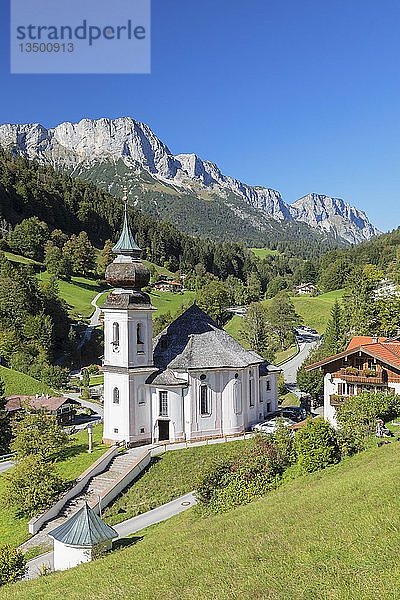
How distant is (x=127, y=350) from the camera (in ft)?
125

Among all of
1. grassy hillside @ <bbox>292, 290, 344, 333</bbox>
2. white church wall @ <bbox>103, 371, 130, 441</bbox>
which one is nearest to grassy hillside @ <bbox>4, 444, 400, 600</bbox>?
white church wall @ <bbox>103, 371, 130, 441</bbox>

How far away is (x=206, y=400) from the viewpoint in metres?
39.2

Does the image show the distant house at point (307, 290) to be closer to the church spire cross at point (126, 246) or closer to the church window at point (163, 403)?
the church window at point (163, 403)

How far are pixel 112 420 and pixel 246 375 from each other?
9.25 m

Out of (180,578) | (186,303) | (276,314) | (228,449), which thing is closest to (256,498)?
(180,578)

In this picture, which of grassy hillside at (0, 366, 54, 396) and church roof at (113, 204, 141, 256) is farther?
grassy hillside at (0, 366, 54, 396)

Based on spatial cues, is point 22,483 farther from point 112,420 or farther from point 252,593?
point 252,593

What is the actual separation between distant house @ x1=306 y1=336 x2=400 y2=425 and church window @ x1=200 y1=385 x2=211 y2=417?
7223mm

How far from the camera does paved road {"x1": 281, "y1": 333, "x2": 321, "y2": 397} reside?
6800 cm

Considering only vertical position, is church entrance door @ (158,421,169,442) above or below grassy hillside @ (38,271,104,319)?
below

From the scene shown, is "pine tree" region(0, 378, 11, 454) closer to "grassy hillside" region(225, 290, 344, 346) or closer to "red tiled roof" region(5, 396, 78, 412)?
"red tiled roof" region(5, 396, 78, 412)

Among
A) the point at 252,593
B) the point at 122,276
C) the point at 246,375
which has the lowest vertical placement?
the point at 252,593

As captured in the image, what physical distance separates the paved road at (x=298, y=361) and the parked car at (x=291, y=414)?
568 inches

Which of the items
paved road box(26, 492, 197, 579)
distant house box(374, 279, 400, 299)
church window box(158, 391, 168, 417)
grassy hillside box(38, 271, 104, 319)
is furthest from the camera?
grassy hillside box(38, 271, 104, 319)
